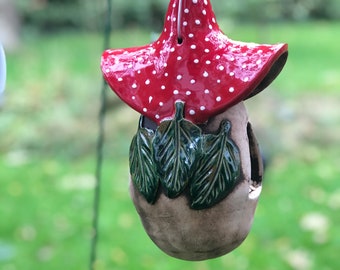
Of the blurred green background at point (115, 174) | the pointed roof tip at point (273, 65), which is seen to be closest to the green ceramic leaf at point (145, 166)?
the pointed roof tip at point (273, 65)

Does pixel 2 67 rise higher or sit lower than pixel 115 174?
higher

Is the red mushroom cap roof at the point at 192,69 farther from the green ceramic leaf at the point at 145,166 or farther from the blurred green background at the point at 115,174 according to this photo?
the blurred green background at the point at 115,174

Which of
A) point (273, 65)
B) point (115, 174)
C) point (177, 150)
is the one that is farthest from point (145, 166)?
point (115, 174)

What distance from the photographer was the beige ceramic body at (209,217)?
99 centimetres

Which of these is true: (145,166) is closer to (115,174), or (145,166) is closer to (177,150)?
(177,150)

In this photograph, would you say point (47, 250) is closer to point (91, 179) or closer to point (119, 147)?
point (91, 179)

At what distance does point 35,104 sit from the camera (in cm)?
395

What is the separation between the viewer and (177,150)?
96 centimetres

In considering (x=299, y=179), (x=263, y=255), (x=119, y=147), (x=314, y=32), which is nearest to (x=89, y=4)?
(x=314, y=32)

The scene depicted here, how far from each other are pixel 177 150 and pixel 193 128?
0.04 metres

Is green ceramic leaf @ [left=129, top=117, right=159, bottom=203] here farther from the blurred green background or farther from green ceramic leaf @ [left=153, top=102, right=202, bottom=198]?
the blurred green background

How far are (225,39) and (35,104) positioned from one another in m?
3.05

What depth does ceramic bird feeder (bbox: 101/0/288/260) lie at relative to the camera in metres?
0.96

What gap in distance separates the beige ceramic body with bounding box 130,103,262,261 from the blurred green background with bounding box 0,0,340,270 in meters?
0.80
